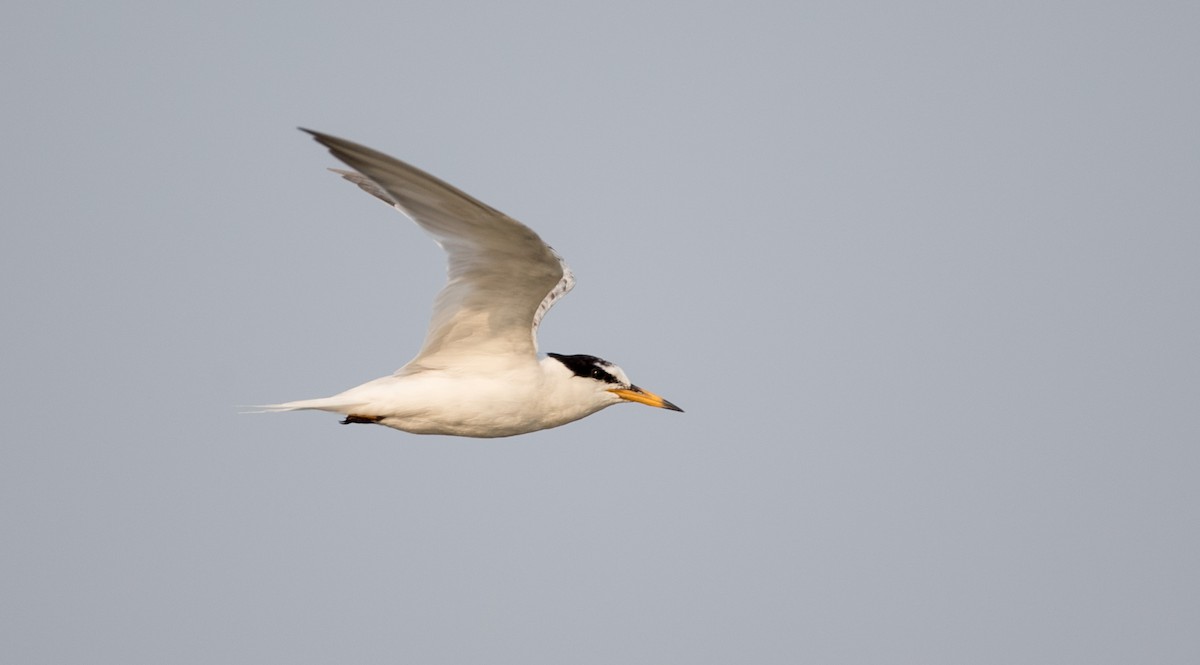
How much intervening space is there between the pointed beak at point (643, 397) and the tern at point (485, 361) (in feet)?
0.82

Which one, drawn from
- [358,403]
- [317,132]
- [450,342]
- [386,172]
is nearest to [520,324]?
[450,342]

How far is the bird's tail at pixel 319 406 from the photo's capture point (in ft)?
35.5

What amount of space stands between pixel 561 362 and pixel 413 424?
5.69 ft

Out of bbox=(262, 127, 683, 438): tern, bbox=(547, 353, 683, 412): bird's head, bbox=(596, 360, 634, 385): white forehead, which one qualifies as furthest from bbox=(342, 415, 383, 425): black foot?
bbox=(596, 360, 634, 385): white forehead

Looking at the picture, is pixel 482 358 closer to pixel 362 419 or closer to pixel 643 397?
pixel 362 419

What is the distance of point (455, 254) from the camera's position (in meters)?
10.8

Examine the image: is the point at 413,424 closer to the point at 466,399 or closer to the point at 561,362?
the point at 466,399

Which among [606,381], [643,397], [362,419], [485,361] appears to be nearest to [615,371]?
[606,381]

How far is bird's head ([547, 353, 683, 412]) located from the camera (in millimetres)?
12641

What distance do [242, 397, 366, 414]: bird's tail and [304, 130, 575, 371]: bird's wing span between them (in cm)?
84

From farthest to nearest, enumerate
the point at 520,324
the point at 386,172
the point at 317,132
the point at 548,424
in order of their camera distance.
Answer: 1. the point at 548,424
2. the point at 520,324
3. the point at 386,172
4. the point at 317,132

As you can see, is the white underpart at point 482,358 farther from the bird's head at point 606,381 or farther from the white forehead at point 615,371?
the white forehead at point 615,371

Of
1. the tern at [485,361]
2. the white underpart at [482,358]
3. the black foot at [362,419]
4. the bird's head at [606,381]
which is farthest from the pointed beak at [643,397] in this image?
the black foot at [362,419]

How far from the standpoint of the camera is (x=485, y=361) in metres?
12.0
